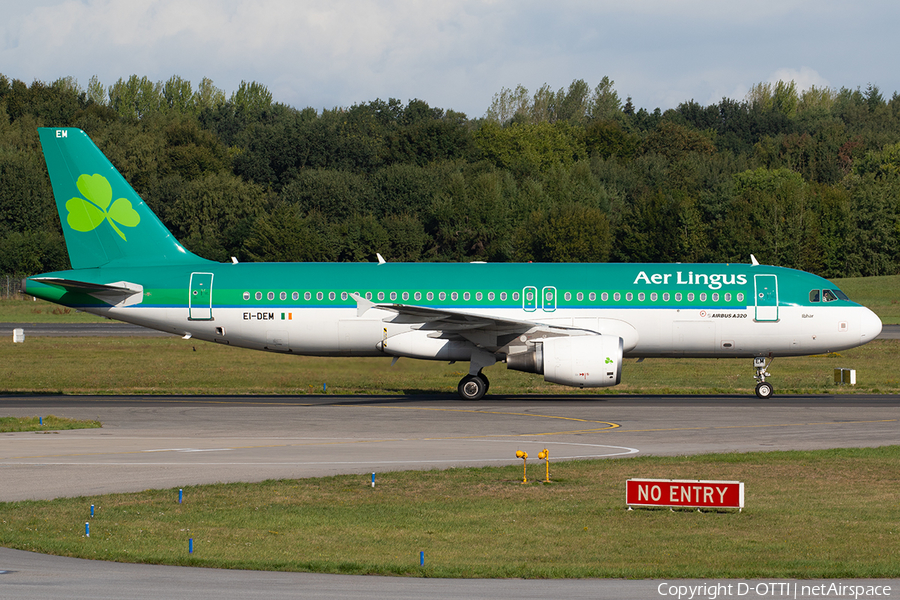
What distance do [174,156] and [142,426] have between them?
10062 centimetres

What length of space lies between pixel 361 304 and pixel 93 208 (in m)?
10.4

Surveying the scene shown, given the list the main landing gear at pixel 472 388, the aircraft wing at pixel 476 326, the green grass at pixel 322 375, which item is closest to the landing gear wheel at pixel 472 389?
the main landing gear at pixel 472 388

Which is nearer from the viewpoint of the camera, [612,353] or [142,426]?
[142,426]

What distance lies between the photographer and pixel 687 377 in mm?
43594

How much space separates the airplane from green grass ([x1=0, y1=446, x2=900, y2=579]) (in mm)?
14439

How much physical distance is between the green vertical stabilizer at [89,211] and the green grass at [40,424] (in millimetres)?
8913

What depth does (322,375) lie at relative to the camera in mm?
40719

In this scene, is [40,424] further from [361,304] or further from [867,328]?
[867,328]

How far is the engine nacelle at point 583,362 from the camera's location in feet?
105

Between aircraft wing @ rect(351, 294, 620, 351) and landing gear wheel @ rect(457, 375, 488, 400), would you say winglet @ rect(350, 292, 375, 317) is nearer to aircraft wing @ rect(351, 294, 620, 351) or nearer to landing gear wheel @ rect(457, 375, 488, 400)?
aircraft wing @ rect(351, 294, 620, 351)

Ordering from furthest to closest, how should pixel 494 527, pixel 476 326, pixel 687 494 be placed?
pixel 476 326 → pixel 687 494 → pixel 494 527

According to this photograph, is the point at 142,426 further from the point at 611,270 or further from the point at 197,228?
the point at 197,228

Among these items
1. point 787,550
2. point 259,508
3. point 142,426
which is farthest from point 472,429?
point 787,550

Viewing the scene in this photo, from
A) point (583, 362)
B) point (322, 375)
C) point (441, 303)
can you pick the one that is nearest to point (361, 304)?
point (441, 303)
